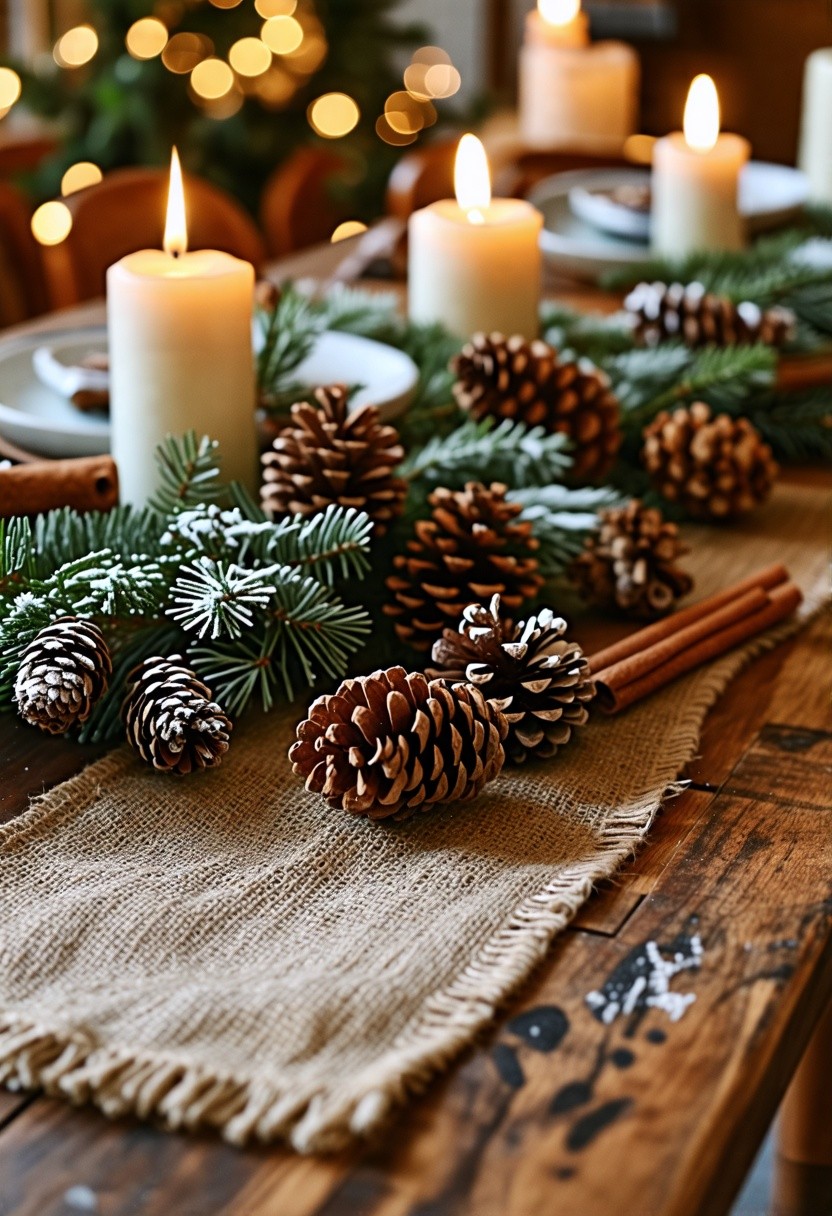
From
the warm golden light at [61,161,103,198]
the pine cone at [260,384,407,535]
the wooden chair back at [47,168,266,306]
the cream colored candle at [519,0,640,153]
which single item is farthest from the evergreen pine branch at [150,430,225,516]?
the warm golden light at [61,161,103,198]

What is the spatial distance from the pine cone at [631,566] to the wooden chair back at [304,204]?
151 cm

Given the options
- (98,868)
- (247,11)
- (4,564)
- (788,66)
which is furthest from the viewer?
(788,66)

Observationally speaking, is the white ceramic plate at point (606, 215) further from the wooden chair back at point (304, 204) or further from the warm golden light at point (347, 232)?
the wooden chair back at point (304, 204)

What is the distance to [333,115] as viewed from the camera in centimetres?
298

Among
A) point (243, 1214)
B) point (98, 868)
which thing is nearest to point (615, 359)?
point (98, 868)

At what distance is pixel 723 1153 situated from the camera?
419mm

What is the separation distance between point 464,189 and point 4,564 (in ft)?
1.68

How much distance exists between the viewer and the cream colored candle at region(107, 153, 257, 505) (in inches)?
29.2

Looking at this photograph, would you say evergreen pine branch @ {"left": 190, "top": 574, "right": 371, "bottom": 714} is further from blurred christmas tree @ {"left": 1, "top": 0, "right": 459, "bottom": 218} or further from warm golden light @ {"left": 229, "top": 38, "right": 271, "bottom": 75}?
warm golden light @ {"left": 229, "top": 38, "right": 271, "bottom": 75}

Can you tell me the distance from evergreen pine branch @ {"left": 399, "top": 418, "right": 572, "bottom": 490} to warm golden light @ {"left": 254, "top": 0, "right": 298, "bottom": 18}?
88.9 inches

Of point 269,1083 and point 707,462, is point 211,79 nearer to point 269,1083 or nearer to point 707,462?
point 707,462

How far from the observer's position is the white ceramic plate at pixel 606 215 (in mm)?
1431

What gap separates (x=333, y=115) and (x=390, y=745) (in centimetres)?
267

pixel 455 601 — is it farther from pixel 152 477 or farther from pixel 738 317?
pixel 738 317
